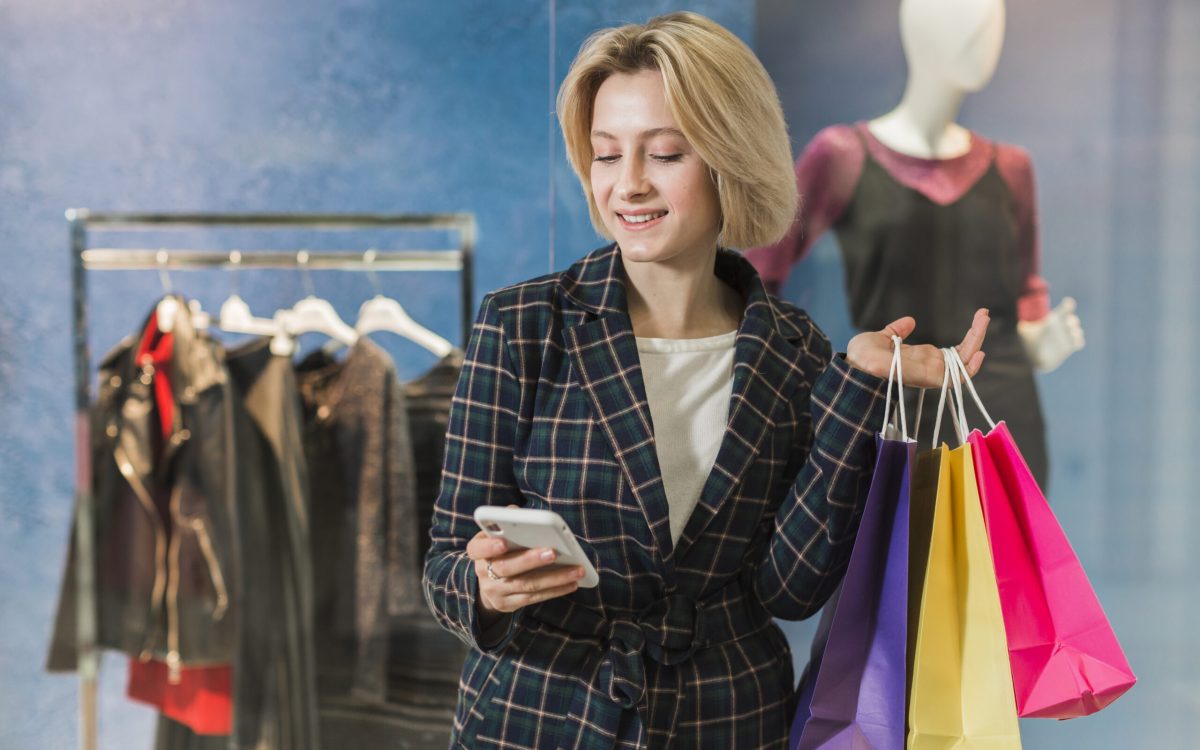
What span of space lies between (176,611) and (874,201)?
5.72ft

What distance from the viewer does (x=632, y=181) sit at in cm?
150

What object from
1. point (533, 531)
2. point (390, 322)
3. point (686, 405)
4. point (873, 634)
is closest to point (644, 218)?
point (686, 405)

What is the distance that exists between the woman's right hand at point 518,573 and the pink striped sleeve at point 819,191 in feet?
4.40

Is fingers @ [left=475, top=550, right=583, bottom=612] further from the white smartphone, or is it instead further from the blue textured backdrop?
the blue textured backdrop

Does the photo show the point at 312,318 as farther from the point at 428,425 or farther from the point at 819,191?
the point at 819,191

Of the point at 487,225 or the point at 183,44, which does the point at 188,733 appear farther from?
the point at 183,44

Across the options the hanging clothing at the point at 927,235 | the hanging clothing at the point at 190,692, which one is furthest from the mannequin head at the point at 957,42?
the hanging clothing at the point at 190,692

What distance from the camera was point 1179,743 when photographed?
2607 millimetres

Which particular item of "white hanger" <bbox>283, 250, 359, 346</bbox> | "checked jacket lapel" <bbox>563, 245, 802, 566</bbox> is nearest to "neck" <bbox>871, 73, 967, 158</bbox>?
"checked jacket lapel" <bbox>563, 245, 802, 566</bbox>

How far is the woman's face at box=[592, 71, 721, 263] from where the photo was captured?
59.2 inches

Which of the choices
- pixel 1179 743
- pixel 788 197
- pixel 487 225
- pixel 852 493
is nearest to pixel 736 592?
pixel 852 493

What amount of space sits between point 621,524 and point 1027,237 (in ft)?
4.92

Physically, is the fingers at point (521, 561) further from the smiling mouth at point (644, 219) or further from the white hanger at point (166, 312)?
the white hanger at point (166, 312)

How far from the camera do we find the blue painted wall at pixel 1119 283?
2.54 meters
